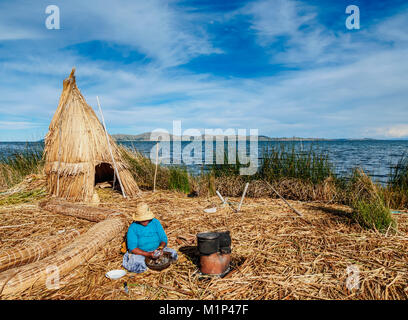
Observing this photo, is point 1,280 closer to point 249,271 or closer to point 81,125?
point 249,271

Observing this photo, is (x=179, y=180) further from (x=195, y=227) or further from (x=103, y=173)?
(x=195, y=227)

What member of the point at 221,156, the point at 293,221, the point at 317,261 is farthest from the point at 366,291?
the point at 221,156

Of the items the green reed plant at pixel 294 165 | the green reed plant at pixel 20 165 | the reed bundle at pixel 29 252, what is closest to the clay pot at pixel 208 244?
the reed bundle at pixel 29 252

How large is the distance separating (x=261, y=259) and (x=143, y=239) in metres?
1.36

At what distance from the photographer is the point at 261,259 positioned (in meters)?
3.21

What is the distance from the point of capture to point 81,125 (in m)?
6.39

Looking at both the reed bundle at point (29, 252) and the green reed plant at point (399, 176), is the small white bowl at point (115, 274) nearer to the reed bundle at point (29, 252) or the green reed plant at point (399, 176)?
the reed bundle at point (29, 252)

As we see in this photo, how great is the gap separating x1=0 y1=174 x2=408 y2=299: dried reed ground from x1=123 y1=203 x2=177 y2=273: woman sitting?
178 millimetres

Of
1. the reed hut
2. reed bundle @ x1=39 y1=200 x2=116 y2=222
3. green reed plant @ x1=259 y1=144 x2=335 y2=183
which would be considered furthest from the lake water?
reed bundle @ x1=39 y1=200 x2=116 y2=222

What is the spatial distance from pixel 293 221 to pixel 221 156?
143 inches

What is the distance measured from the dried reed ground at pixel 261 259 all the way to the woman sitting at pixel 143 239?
0.18m

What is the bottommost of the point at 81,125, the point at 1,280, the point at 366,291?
the point at 366,291

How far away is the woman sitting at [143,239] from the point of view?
3.06 metres

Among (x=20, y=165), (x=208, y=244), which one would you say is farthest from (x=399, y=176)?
(x=20, y=165)
